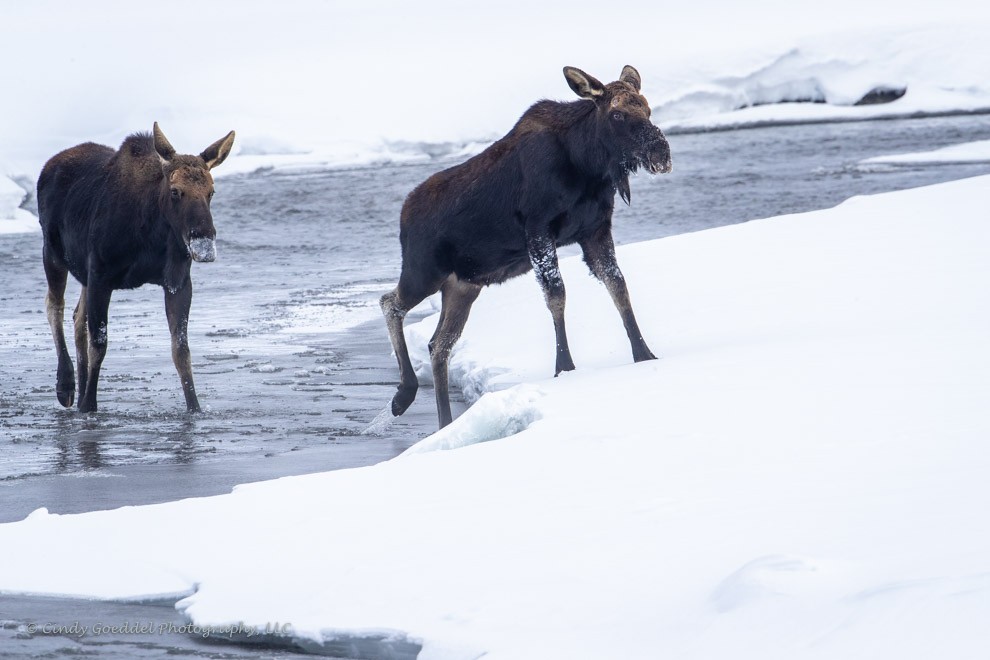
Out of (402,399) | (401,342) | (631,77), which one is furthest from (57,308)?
(631,77)

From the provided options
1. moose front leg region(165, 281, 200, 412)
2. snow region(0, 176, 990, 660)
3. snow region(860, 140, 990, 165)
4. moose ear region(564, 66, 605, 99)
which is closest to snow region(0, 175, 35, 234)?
moose front leg region(165, 281, 200, 412)

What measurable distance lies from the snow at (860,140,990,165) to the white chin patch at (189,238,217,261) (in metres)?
24.2

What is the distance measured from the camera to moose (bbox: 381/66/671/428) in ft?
26.3

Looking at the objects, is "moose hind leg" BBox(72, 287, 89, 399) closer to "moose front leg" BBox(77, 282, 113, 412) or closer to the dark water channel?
the dark water channel

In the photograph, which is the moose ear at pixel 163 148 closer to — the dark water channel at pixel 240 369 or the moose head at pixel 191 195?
the moose head at pixel 191 195

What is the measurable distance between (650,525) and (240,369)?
6813mm

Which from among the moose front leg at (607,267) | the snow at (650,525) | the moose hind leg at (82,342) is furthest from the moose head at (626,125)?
the moose hind leg at (82,342)

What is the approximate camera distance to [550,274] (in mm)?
8172

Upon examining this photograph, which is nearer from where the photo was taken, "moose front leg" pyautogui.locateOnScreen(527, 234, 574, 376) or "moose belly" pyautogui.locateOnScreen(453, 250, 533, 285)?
"moose front leg" pyautogui.locateOnScreen(527, 234, 574, 376)

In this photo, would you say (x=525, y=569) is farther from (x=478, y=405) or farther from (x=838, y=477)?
(x=478, y=405)

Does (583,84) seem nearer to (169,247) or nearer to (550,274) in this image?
(550,274)

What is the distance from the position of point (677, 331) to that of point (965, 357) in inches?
111

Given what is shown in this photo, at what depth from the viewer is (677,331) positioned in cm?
870

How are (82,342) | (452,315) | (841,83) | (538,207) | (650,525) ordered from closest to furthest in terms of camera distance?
(650,525) < (538,207) < (452,315) < (82,342) < (841,83)
